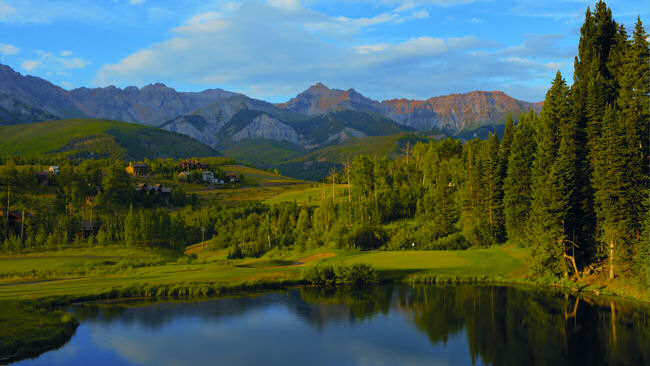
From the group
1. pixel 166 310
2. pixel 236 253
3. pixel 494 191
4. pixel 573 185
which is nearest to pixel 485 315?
pixel 573 185

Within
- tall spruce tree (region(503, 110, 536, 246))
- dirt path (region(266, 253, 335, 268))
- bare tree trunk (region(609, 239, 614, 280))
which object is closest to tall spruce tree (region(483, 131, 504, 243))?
tall spruce tree (region(503, 110, 536, 246))

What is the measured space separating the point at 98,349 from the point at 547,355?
120ft

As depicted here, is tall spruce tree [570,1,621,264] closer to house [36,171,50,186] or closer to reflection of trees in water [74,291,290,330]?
reflection of trees in water [74,291,290,330]

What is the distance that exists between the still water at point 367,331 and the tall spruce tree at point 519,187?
18722mm

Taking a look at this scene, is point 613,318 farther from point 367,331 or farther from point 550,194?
point 367,331

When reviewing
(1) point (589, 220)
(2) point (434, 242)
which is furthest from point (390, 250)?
(1) point (589, 220)

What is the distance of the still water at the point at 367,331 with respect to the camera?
1471 inches

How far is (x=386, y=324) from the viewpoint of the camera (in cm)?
4722

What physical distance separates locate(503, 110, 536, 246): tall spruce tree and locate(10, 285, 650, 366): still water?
18722 millimetres

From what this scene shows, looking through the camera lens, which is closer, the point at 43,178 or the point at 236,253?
the point at 236,253

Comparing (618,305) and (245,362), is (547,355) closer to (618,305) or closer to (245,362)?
(618,305)

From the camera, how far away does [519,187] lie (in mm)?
75250

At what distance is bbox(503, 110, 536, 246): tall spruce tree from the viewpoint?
242ft

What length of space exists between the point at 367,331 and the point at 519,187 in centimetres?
4275
